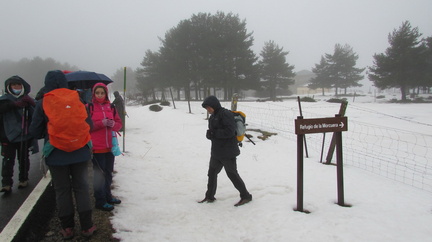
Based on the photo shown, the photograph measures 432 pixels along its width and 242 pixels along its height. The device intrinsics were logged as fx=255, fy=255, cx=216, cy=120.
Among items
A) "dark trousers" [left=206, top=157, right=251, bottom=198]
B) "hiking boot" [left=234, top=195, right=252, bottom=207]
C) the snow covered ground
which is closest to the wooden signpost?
the snow covered ground

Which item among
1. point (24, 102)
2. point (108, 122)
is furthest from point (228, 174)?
point (24, 102)

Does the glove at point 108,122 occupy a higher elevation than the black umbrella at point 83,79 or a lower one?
lower

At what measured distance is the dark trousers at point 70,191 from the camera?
2.86 meters

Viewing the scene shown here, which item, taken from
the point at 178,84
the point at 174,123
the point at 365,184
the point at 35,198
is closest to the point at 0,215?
the point at 35,198

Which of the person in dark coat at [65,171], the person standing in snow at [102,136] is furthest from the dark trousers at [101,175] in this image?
the person in dark coat at [65,171]

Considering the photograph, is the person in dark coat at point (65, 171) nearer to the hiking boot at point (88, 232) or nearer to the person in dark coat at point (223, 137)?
the hiking boot at point (88, 232)

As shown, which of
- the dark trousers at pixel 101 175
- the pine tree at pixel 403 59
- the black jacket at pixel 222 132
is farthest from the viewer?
the pine tree at pixel 403 59

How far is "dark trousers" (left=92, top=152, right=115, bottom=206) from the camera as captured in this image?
11.8 feet

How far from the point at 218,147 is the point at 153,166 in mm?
3025

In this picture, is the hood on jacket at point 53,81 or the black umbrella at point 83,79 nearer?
the hood on jacket at point 53,81

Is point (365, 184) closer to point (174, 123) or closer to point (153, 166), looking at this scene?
point (153, 166)

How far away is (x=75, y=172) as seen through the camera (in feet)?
9.60

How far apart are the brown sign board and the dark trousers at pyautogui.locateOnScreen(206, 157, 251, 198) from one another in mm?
1154

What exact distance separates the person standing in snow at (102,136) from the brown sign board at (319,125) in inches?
104
